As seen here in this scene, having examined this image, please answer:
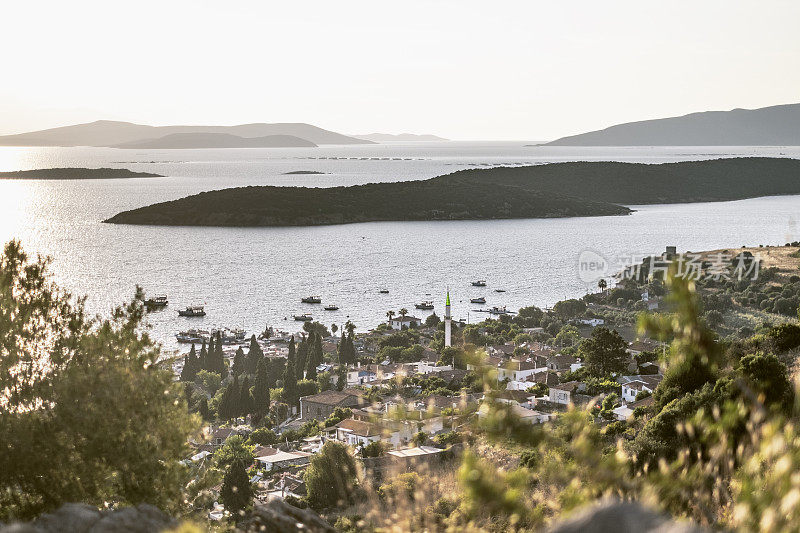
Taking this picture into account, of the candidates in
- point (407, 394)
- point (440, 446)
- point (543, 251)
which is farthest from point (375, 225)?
point (440, 446)

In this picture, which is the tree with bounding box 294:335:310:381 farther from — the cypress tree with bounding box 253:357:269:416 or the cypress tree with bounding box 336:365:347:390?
the cypress tree with bounding box 253:357:269:416

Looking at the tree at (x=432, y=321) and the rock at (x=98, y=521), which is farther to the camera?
the tree at (x=432, y=321)

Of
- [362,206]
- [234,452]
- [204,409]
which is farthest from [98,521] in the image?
[362,206]

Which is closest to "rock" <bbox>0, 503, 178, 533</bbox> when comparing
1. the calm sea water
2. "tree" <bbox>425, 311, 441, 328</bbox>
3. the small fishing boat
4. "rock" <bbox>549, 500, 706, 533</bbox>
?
"rock" <bbox>549, 500, 706, 533</bbox>

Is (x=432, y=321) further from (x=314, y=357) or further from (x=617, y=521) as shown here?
(x=617, y=521)

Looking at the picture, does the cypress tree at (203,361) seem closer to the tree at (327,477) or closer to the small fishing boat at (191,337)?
the small fishing boat at (191,337)

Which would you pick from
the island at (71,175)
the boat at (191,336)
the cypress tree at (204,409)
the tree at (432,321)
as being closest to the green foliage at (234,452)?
the cypress tree at (204,409)
